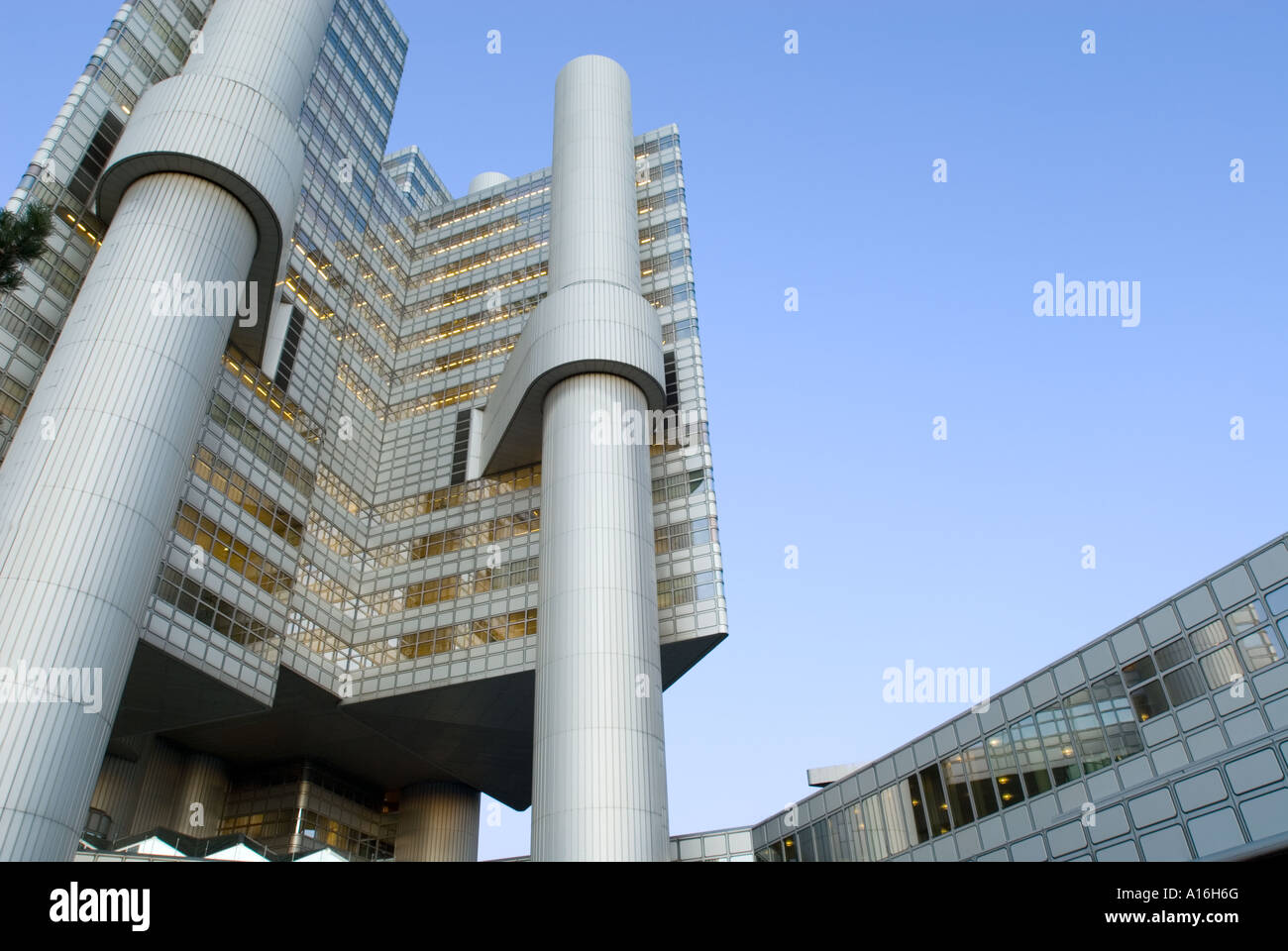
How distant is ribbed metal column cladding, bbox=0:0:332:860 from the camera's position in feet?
95.5

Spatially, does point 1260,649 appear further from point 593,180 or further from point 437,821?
point 437,821

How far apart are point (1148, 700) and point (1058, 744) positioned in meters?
3.02

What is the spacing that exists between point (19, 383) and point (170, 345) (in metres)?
8.58

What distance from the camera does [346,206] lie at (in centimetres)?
6575

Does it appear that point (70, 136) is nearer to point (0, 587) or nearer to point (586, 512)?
point (0, 587)

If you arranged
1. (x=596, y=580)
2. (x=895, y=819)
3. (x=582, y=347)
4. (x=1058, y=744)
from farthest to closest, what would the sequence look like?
(x=582, y=347) < (x=596, y=580) < (x=895, y=819) < (x=1058, y=744)

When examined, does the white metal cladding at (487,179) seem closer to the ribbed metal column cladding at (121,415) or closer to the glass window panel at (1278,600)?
the ribbed metal column cladding at (121,415)

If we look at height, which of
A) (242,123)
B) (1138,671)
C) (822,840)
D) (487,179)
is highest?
(487,179)

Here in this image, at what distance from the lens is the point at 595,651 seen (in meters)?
40.9

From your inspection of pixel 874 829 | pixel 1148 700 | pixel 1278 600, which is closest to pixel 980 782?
pixel 874 829

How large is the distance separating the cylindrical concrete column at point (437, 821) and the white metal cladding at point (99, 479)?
32.6 metres

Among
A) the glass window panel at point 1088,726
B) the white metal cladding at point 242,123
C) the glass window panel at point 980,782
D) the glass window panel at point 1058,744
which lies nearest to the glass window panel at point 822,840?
the glass window panel at point 980,782

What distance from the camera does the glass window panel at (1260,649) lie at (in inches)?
861
